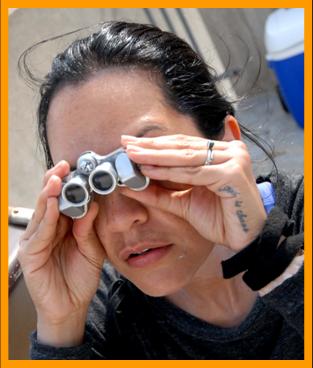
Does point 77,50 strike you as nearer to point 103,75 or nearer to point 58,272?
point 103,75

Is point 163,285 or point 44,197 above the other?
point 44,197

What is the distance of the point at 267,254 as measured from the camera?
100cm

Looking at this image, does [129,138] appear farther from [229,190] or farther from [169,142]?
[229,190]

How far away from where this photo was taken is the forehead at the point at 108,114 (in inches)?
41.8

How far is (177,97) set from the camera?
1.17 meters

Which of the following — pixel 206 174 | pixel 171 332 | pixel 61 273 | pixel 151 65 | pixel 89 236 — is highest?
pixel 151 65

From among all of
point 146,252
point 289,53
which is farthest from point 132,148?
point 289,53

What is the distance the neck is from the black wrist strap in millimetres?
253

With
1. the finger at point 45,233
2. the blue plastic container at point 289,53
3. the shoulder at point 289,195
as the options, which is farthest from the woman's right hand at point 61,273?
the blue plastic container at point 289,53

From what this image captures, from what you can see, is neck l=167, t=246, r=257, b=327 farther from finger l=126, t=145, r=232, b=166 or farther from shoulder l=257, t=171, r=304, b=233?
finger l=126, t=145, r=232, b=166

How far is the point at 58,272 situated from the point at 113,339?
23 centimetres

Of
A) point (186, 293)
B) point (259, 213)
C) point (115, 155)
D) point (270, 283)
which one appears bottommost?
point (186, 293)

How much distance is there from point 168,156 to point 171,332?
0.55 meters

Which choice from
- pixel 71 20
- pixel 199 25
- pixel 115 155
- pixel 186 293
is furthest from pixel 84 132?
pixel 199 25
